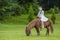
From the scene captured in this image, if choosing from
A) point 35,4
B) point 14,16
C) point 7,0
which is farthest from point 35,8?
point 7,0

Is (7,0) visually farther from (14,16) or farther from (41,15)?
(41,15)

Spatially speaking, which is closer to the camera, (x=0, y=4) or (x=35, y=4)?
(x=0, y=4)

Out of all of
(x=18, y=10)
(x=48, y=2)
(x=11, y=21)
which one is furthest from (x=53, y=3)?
(x=11, y=21)

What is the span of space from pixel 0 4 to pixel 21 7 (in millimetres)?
10162

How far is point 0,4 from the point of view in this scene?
35625 millimetres

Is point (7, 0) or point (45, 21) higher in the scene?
point (7, 0)

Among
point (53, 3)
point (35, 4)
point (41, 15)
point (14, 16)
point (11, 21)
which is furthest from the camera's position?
point (53, 3)

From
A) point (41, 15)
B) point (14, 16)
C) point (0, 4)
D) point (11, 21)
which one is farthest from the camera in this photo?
point (14, 16)

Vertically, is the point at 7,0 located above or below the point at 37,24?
above

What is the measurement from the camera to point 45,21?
17938 mm

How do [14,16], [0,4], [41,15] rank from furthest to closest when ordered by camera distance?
[14,16], [0,4], [41,15]

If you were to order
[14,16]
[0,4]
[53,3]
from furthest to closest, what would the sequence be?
[53,3], [14,16], [0,4]

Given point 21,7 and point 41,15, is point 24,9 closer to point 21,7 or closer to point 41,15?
point 21,7

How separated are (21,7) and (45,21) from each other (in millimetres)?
27762
